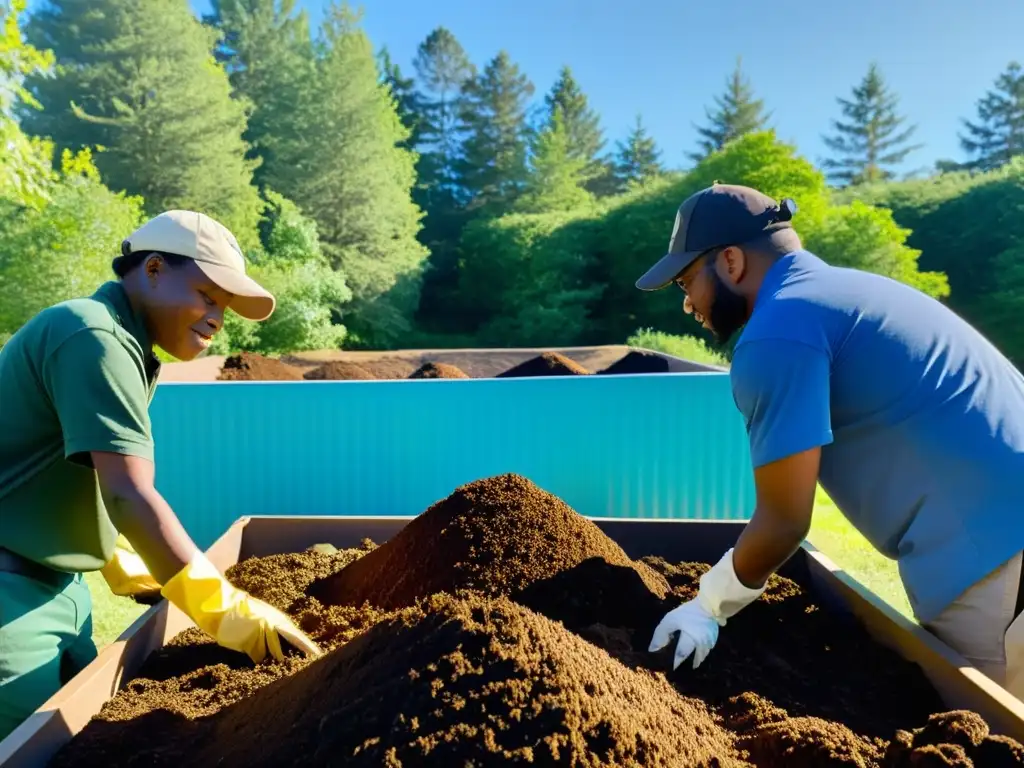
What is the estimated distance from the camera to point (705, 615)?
1.84 m

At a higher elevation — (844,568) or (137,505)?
(137,505)

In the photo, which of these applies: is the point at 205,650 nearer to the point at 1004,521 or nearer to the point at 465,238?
the point at 1004,521

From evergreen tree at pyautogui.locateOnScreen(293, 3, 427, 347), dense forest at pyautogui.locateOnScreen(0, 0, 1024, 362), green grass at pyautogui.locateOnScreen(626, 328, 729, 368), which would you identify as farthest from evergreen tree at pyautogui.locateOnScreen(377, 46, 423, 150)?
green grass at pyautogui.locateOnScreen(626, 328, 729, 368)

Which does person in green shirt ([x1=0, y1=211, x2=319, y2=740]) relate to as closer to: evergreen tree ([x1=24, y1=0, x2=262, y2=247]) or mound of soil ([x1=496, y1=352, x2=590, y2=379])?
mound of soil ([x1=496, y1=352, x2=590, y2=379])

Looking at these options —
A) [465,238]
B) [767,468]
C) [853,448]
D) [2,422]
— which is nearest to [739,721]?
[767,468]

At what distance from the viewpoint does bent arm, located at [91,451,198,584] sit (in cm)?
144

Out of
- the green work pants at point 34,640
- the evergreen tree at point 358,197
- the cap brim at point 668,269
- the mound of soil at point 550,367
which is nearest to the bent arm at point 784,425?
the cap brim at point 668,269

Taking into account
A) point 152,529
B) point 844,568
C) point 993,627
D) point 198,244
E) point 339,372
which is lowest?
point 844,568

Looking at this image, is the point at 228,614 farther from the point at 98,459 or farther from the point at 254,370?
the point at 254,370

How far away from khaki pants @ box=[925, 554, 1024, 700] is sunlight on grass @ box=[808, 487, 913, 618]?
1.98 m

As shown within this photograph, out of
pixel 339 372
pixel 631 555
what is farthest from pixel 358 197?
pixel 631 555

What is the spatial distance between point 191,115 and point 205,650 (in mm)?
21419

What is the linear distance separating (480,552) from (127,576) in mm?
1062

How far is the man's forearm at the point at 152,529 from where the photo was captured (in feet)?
4.75
